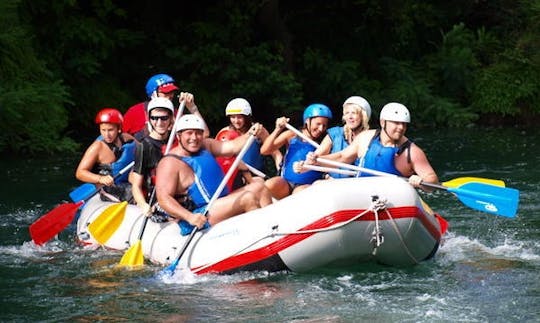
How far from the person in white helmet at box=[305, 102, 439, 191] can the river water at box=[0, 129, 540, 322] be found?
28.6 inches

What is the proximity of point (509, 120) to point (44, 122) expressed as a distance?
9.02 m

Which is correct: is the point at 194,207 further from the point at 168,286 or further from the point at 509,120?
the point at 509,120

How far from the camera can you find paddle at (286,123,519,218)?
7.73m

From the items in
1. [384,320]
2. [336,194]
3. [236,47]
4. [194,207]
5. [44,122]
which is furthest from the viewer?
[236,47]

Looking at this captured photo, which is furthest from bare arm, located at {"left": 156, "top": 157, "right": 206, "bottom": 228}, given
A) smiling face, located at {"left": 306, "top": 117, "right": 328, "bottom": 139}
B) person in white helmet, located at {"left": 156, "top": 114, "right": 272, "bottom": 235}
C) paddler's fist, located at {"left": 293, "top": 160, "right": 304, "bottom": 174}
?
smiling face, located at {"left": 306, "top": 117, "right": 328, "bottom": 139}

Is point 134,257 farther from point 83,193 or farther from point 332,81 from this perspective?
point 332,81

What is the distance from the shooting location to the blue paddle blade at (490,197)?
7.73m

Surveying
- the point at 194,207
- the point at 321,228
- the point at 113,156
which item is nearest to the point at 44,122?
the point at 113,156

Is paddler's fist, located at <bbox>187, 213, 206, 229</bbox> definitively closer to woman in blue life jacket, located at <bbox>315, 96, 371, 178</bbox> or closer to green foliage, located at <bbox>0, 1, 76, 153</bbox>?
woman in blue life jacket, located at <bbox>315, 96, 371, 178</bbox>

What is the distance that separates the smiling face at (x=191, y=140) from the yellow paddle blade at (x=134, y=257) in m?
0.92

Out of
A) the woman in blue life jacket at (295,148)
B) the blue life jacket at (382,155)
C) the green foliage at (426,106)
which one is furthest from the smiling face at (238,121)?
the green foliage at (426,106)

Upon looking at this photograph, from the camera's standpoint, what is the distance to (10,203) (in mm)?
11781

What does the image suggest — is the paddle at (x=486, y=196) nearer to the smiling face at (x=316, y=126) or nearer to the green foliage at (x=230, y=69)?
the smiling face at (x=316, y=126)

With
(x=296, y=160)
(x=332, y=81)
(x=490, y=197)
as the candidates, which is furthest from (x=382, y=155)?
(x=332, y=81)
